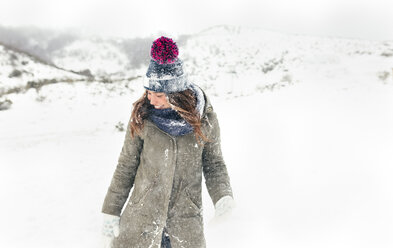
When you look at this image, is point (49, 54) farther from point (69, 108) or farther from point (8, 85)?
point (69, 108)

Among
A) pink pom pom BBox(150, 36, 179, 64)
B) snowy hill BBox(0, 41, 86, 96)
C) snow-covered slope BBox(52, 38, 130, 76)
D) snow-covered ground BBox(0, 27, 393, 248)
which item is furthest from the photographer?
snow-covered slope BBox(52, 38, 130, 76)

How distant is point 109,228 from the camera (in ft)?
5.31

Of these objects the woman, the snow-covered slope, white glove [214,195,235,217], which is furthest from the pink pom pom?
the snow-covered slope

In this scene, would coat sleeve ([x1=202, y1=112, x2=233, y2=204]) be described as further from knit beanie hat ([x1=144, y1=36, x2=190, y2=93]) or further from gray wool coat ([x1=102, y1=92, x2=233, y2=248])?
knit beanie hat ([x1=144, y1=36, x2=190, y2=93])

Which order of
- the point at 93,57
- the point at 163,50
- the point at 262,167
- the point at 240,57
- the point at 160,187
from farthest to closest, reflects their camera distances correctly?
1. the point at 93,57
2. the point at 240,57
3. the point at 262,167
4. the point at 160,187
5. the point at 163,50

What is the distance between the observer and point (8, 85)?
9.20 metres

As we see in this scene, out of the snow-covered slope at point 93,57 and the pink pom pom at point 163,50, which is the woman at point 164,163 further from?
the snow-covered slope at point 93,57

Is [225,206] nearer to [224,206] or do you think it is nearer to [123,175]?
[224,206]

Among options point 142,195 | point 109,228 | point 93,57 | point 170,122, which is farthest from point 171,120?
point 93,57

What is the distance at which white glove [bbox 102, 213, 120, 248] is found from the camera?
5.28 feet

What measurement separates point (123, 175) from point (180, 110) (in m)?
0.49

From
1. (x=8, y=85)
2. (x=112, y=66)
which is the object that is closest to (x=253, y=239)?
(x=8, y=85)

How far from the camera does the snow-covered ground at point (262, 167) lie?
315 cm

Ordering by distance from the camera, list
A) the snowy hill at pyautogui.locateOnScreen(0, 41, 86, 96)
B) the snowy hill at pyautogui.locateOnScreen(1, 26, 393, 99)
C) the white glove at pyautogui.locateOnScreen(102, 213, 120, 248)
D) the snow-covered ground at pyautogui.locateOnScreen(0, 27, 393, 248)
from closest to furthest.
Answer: the white glove at pyautogui.locateOnScreen(102, 213, 120, 248)
the snow-covered ground at pyautogui.locateOnScreen(0, 27, 393, 248)
the snowy hill at pyautogui.locateOnScreen(0, 41, 86, 96)
the snowy hill at pyautogui.locateOnScreen(1, 26, 393, 99)
